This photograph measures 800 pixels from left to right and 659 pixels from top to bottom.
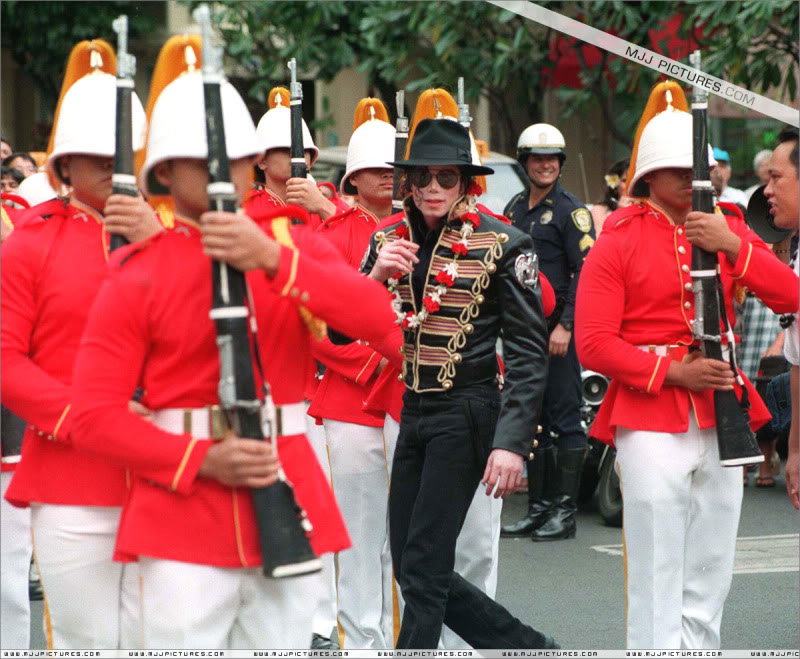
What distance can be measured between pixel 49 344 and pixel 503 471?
162cm

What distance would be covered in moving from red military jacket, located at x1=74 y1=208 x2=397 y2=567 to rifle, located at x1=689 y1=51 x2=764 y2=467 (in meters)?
1.92

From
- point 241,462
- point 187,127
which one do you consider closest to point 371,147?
point 187,127

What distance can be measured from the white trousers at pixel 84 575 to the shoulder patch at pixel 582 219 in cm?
542

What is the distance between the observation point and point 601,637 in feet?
21.2

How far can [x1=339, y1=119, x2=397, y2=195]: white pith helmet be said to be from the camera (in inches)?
255

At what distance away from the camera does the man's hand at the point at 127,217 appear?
4.05 m

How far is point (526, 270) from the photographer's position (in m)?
5.00

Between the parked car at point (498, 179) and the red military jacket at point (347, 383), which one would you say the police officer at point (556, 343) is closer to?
the parked car at point (498, 179)

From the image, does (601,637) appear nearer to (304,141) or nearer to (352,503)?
(352,503)

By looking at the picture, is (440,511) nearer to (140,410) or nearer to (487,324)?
(487,324)

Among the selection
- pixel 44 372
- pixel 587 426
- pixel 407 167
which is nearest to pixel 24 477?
pixel 44 372

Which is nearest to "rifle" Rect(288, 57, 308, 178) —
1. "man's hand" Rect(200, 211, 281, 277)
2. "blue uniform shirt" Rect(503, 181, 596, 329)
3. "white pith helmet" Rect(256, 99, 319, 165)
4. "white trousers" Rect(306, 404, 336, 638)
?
"white pith helmet" Rect(256, 99, 319, 165)

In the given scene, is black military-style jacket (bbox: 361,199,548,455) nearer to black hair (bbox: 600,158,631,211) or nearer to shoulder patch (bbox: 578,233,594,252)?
shoulder patch (bbox: 578,233,594,252)

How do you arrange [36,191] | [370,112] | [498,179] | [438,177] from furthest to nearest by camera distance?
[498,179], [36,191], [370,112], [438,177]
